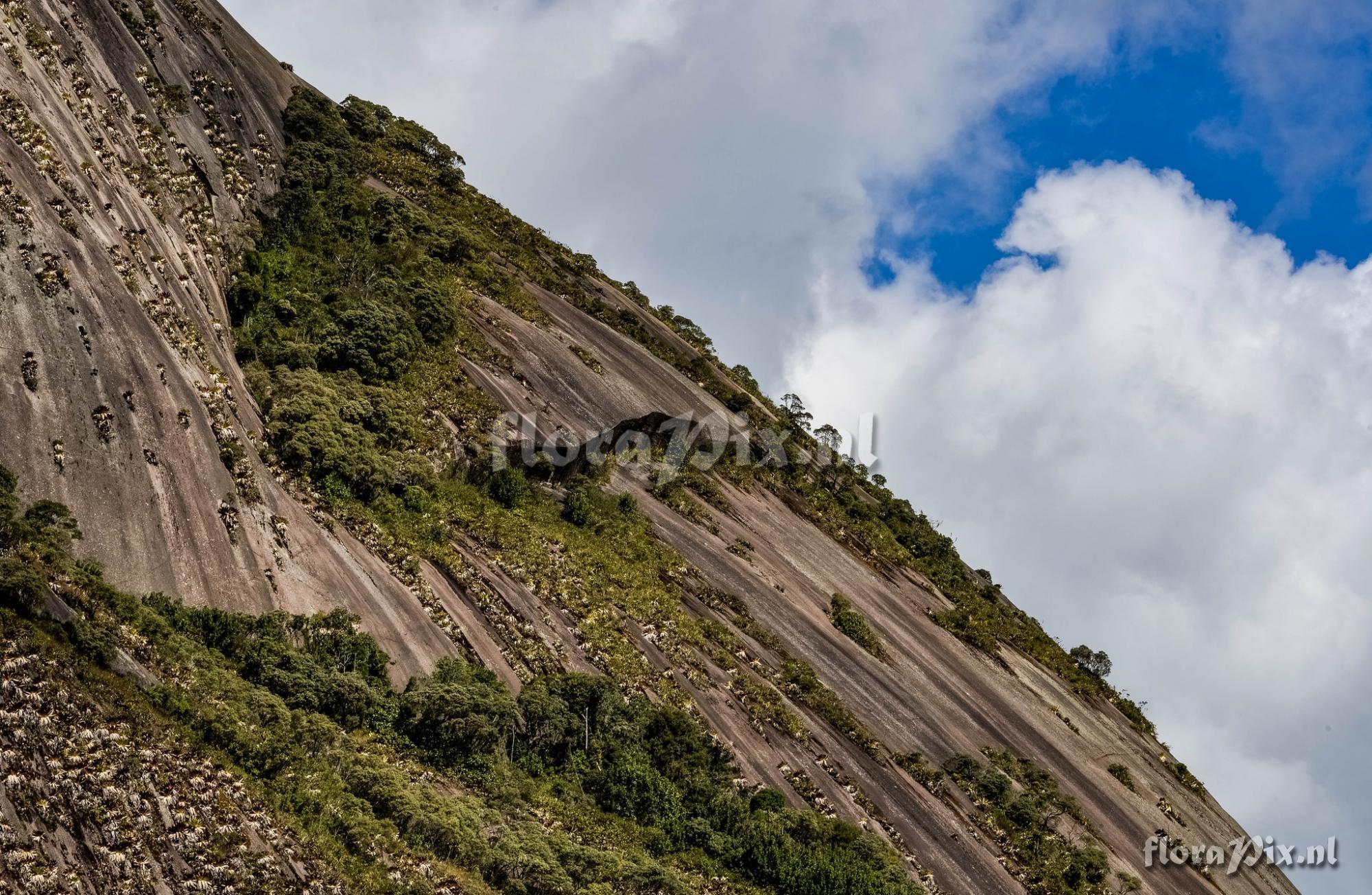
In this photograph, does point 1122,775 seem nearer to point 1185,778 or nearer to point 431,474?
point 1185,778

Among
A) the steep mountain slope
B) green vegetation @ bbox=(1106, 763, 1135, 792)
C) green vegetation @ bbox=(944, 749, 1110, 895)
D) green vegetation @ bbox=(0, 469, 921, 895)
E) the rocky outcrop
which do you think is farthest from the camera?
green vegetation @ bbox=(1106, 763, 1135, 792)

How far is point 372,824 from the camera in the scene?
120 feet

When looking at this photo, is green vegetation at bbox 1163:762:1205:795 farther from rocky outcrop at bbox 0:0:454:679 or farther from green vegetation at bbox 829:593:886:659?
rocky outcrop at bbox 0:0:454:679

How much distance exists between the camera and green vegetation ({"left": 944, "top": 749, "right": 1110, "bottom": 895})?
58.4m

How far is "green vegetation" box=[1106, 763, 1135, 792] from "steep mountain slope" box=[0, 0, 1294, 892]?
0.30 metres

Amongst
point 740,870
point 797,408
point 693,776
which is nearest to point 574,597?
point 693,776

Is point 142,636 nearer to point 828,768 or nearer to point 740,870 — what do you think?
point 740,870

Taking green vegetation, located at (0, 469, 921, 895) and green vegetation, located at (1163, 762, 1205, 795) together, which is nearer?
green vegetation, located at (0, 469, 921, 895)

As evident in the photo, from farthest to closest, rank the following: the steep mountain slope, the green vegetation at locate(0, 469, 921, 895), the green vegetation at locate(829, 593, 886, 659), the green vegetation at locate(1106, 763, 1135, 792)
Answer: the green vegetation at locate(1106, 763, 1135, 792), the green vegetation at locate(829, 593, 886, 659), the steep mountain slope, the green vegetation at locate(0, 469, 921, 895)

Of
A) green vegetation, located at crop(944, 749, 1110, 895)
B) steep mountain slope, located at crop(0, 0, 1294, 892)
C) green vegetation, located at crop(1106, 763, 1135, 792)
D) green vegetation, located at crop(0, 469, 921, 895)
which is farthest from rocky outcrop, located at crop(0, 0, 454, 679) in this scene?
green vegetation, located at crop(1106, 763, 1135, 792)

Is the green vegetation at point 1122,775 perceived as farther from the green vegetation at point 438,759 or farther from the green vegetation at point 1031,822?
the green vegetation at point 438,759

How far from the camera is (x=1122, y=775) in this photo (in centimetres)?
7281

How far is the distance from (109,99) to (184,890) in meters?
45.5

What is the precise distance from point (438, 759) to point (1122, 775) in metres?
43.9
